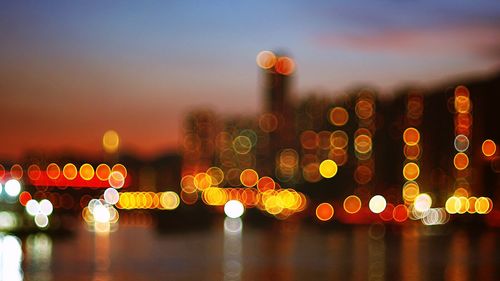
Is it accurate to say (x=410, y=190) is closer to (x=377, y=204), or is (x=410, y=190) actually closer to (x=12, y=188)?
(x=377, y=204)

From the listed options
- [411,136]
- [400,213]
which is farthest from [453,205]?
[411,136]

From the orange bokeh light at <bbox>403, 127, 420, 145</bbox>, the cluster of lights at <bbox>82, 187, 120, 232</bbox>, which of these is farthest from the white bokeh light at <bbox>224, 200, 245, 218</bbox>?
the orange bokeh light at <bbox>403, 127, 420, 145</bbox>

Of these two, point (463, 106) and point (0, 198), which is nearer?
point (0, 198)

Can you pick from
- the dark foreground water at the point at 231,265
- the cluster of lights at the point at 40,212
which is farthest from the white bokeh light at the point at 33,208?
the dark foreground water at the point at 231,265

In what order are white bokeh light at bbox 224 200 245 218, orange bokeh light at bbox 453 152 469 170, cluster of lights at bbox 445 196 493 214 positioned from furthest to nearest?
1. white bokeh light at bbox 224 200 245 218
2. orange bokeh light at bbox 453 152 469 170
3. cluster of lights at bbox 445 196 493 214

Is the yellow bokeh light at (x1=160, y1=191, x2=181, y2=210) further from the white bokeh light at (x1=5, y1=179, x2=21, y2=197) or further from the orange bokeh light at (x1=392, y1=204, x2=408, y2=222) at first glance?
the white bokeh light at (x1=5, y1=179, x2=21, y2=197)

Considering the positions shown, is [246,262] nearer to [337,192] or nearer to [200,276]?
[200,276]

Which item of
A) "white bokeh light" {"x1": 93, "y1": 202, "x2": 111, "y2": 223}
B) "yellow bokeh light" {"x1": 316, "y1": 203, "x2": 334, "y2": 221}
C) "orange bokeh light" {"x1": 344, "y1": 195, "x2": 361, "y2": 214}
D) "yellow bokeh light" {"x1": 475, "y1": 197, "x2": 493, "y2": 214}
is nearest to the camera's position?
"white bokeh light" {"x1": 93, "y1": 202, "x2": 111, "y2": 223}

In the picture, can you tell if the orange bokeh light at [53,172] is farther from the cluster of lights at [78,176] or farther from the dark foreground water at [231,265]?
the dark foreground water at [231,265]

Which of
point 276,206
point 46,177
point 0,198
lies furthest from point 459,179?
point 0,198
